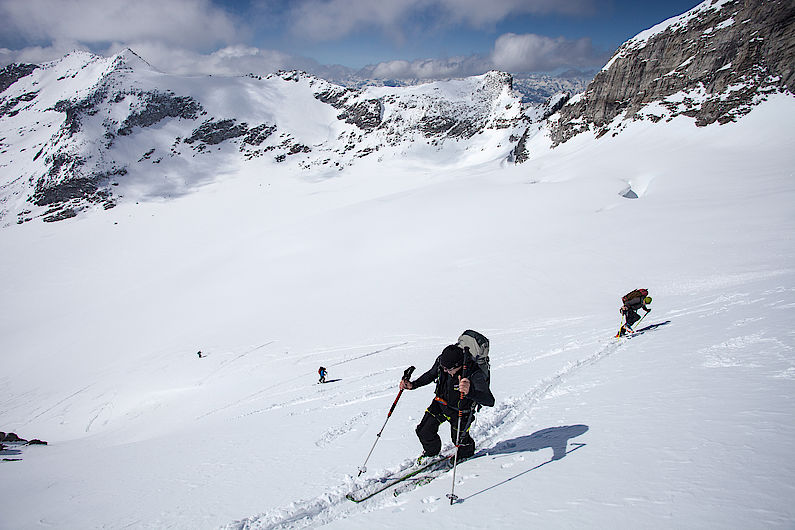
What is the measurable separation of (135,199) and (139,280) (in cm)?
6309

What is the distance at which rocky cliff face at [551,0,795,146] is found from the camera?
147 ft

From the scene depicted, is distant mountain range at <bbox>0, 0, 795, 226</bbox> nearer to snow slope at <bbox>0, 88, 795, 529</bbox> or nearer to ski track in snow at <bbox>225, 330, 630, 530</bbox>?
snow slope at <bbox>0, 88, 795, 529</bbox>

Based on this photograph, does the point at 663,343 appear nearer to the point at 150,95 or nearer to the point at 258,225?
the point at 258,225

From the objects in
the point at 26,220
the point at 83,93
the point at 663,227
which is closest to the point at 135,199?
the point at 26,220

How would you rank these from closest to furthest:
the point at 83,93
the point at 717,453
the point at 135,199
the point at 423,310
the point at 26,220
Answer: the point at 717,453 → the point at 423,310 → the point at 26,220 → the point at 135,199 → the point at 83,93

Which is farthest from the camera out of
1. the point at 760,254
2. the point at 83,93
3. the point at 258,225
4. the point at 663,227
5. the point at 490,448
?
the point at 83,93

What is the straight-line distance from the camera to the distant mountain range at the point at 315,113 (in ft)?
162

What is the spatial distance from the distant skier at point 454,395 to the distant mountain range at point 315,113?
59.1m

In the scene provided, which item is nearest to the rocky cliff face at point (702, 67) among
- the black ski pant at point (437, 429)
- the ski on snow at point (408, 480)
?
the black ski pant at point (437, 429)

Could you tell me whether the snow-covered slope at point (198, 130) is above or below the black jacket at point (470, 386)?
above

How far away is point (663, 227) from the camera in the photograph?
23844mm

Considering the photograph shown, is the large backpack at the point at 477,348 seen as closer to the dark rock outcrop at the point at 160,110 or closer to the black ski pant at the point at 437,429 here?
the black ski pant at the point at 437,429

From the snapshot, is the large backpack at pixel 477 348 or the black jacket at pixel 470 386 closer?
the black jacket at pixel 470 386

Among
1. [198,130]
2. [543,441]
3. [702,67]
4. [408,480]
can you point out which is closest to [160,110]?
[198,130]
